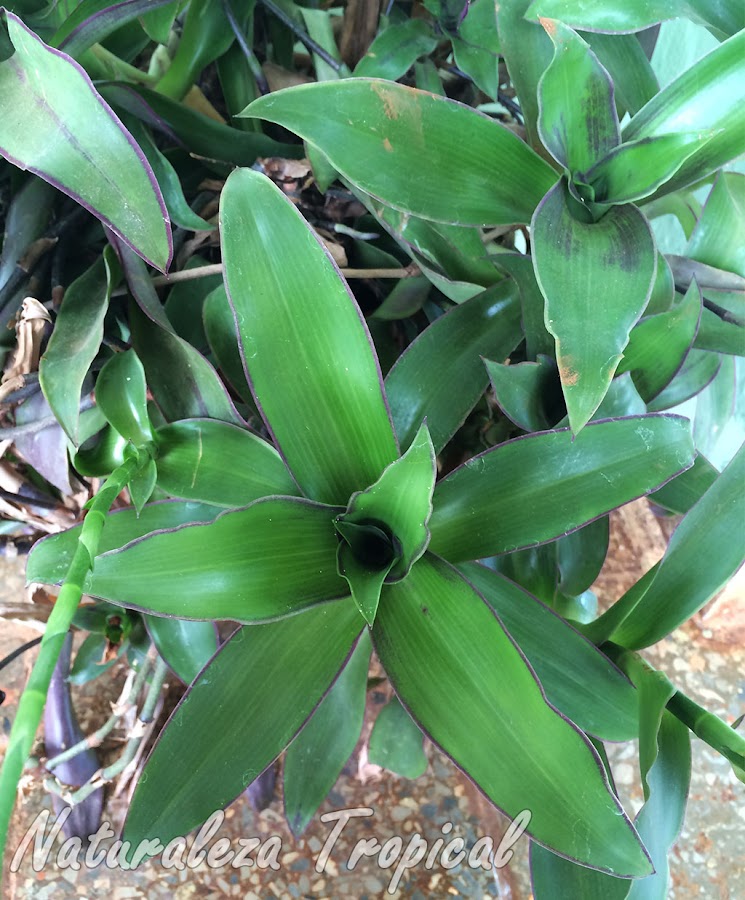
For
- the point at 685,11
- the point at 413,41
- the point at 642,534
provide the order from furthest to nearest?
1. the point at 642,534
2. the point at 413,41
3. the point at 685,11

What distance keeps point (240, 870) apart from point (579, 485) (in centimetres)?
48

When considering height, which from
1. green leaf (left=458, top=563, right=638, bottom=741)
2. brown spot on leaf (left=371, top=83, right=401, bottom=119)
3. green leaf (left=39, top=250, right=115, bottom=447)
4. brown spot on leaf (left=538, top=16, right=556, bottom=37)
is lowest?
green leaf (left=458, top=563, right=638, bottom=741)

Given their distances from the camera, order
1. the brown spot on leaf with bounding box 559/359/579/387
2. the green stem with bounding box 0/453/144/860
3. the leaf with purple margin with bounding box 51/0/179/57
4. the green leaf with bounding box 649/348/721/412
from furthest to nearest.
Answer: the green leaf with bounding box 649/348/721/412
the leaf with purple margin with bounding box 51/0/179/57
the brown spot on leaf with bounding box 559/359/579/387
the green stem with bounding box 0/453/144/860

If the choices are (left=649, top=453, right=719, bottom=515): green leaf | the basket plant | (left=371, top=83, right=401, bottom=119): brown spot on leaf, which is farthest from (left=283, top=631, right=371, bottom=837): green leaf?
(left=371, top=83, right=401, bottom=119): brown spot on leaf

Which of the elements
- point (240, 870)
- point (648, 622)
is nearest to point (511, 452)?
point (648, 622)

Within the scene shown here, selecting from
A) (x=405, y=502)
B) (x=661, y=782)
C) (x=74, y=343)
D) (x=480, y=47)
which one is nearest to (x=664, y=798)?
(x=661, y=782)

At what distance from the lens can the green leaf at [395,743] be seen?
1.86 feet

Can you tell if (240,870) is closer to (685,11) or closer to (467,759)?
(467,759)

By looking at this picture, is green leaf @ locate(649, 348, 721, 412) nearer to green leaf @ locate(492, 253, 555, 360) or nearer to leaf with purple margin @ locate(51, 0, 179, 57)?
green leaf @ locate(492, 253, 555, 360)

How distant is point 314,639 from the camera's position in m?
0.36

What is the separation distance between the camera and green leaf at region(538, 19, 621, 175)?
37 centimetres

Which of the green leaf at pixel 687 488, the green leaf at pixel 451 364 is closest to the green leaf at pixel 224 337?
the green leaf at pixel 451 364

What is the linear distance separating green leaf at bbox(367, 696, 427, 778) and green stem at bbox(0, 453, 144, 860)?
39cm

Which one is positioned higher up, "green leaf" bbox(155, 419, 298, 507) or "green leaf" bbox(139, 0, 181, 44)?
"green leaf" bbox(139, 0, 181, 44)
